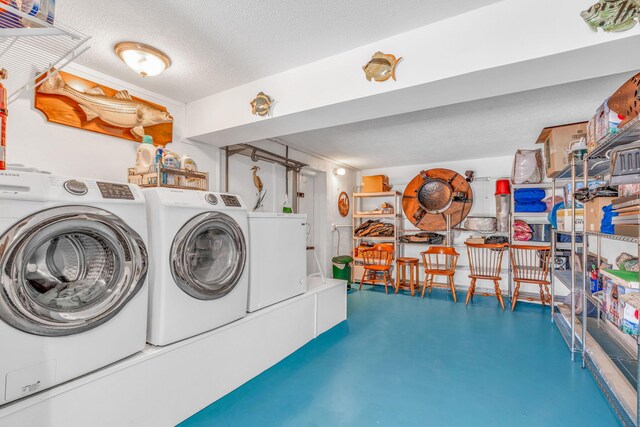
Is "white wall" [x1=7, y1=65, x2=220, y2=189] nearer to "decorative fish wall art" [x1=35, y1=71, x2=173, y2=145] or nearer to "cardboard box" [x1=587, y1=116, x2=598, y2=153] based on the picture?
"decorative fish wall art" [x1=35, y1=71, x2=173, y2=145]

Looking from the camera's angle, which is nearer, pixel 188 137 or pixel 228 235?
pixel 228 235

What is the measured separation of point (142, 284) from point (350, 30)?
1.93m

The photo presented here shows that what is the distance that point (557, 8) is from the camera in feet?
4.89

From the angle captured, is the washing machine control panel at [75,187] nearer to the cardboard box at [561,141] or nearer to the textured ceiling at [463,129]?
the textured ceiling at [463,129]

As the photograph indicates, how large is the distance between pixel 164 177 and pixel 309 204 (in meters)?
3.04

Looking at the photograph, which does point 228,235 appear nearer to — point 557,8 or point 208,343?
point 208,343

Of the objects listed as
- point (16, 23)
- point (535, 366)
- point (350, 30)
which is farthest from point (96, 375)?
point (535, 366)

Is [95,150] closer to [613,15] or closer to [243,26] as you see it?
[243,26]

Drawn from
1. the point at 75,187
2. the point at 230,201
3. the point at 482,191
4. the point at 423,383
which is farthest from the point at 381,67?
the point at 482,191

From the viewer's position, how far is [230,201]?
7.19 ft

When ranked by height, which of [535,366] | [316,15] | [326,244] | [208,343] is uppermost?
[316,15]

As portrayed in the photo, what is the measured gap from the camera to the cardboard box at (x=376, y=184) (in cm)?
557

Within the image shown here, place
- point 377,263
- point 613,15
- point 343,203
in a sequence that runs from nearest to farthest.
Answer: point 613,15 → point 377,263 → point 343,203

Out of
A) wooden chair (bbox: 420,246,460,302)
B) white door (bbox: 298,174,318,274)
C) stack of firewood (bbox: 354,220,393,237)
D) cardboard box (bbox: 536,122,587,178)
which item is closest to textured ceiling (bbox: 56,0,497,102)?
cardboard box (bbox: 536,122,587,178)
